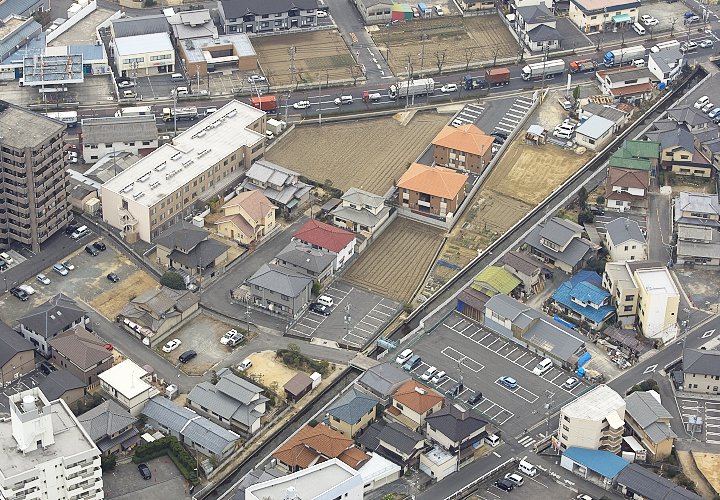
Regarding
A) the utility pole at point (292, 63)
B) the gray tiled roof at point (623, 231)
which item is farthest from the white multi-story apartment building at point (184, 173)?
the gray tiled roof at point (623, 231)

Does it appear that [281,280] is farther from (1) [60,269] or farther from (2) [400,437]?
(2) [400,437]

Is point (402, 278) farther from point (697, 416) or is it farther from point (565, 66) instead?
point (565, 66)

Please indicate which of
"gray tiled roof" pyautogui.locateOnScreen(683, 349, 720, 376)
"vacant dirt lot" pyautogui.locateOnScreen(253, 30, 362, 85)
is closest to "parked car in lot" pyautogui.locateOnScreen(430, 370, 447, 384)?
"gray tiled roof" pyautogui.locateOnScreen(683, 349, 720, 376)

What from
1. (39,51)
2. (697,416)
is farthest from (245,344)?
(39,51)

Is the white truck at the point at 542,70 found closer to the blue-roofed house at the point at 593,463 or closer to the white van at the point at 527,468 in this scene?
the blue-roofed house at the point at 593,463

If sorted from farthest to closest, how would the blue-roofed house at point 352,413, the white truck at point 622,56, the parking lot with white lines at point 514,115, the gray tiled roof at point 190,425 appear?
the white truck at point 622,56 → the parking lot with white lines at point 514,115 → the blue-roofed house at point 352,413 → the gray tiled roof at point 190,425

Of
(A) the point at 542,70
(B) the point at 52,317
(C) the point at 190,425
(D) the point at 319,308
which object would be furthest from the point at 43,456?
(A) the point at 542,70

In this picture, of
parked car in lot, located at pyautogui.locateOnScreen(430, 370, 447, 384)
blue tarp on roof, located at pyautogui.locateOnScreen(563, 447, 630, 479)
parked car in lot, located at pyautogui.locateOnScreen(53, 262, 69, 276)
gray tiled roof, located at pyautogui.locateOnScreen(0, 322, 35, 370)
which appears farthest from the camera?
parked car in lot, located at pyautogui.locateOnScreen(53, 262, 69, 276)

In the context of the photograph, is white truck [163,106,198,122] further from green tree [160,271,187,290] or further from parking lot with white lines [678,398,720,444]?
parking lot with white lines [678,398,720,444]
